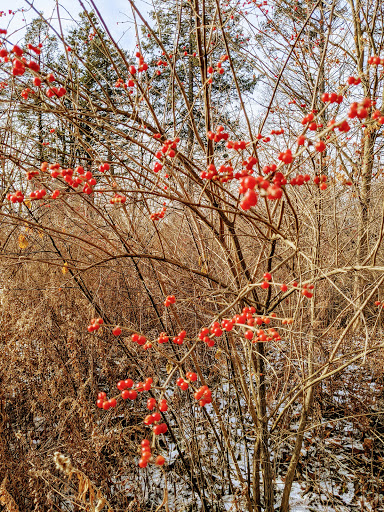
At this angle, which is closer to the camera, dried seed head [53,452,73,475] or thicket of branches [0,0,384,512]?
dried seed head [53,452,73,475]

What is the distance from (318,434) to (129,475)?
6.29ft

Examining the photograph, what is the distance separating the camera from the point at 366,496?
9.88 feet

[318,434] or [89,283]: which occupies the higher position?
[89,283]

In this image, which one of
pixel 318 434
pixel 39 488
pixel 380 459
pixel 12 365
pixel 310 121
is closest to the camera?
pixel 310 121

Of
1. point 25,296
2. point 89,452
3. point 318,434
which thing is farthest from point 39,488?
point 318,434

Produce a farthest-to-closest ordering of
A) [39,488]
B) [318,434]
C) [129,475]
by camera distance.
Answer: [318,434], [129,475], [39,488]

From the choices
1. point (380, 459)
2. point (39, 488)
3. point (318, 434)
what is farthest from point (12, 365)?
point (380, 459)

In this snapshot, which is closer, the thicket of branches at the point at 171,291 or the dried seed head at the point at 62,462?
the dried seed head at the point at 62,462

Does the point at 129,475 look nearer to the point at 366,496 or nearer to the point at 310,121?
the point at 366,496

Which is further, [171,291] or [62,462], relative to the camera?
[171,291]

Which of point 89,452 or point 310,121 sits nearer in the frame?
point 310,121

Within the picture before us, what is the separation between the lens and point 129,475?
294 centimetres

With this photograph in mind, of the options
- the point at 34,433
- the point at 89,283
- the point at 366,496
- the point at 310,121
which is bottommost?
the point at 366,496

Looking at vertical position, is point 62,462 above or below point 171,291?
below
